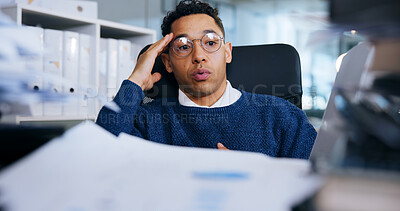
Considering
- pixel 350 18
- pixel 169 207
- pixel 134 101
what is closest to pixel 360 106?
pixel 350 18

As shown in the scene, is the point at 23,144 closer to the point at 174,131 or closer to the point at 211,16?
the point at 174,131

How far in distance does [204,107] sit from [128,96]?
0.28 metres

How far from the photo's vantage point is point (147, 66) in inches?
49.1

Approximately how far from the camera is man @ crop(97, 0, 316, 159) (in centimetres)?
117

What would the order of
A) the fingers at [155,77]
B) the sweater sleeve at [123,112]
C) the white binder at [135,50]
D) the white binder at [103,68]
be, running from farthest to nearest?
the white binder at [135,50] → the white binder at [103,68] → the fingers at [155,77] → the sweater sleeve at [123,112]

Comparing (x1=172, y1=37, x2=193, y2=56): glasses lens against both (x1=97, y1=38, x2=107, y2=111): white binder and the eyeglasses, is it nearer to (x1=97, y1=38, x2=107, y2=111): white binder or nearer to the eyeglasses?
the eyeglasses

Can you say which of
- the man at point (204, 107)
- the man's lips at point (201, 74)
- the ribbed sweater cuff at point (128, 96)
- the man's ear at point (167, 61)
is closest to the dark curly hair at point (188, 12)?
the man at point (204, 107)

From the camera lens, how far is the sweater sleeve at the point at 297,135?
3.72ft

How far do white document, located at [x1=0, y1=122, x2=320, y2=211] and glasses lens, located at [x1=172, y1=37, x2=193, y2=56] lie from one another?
37.2 inches

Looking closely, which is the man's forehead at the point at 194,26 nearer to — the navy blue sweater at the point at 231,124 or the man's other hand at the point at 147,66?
the man's other hand at the point at 147,66

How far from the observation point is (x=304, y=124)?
1199 mm

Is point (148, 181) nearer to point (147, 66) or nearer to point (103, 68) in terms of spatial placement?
point (147, 66)

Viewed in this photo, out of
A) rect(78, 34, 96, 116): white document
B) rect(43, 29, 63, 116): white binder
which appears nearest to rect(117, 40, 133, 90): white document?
rect(78, 34, 96, 116): white document

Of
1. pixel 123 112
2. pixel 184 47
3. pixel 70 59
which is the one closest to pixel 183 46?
pixel 184 47
